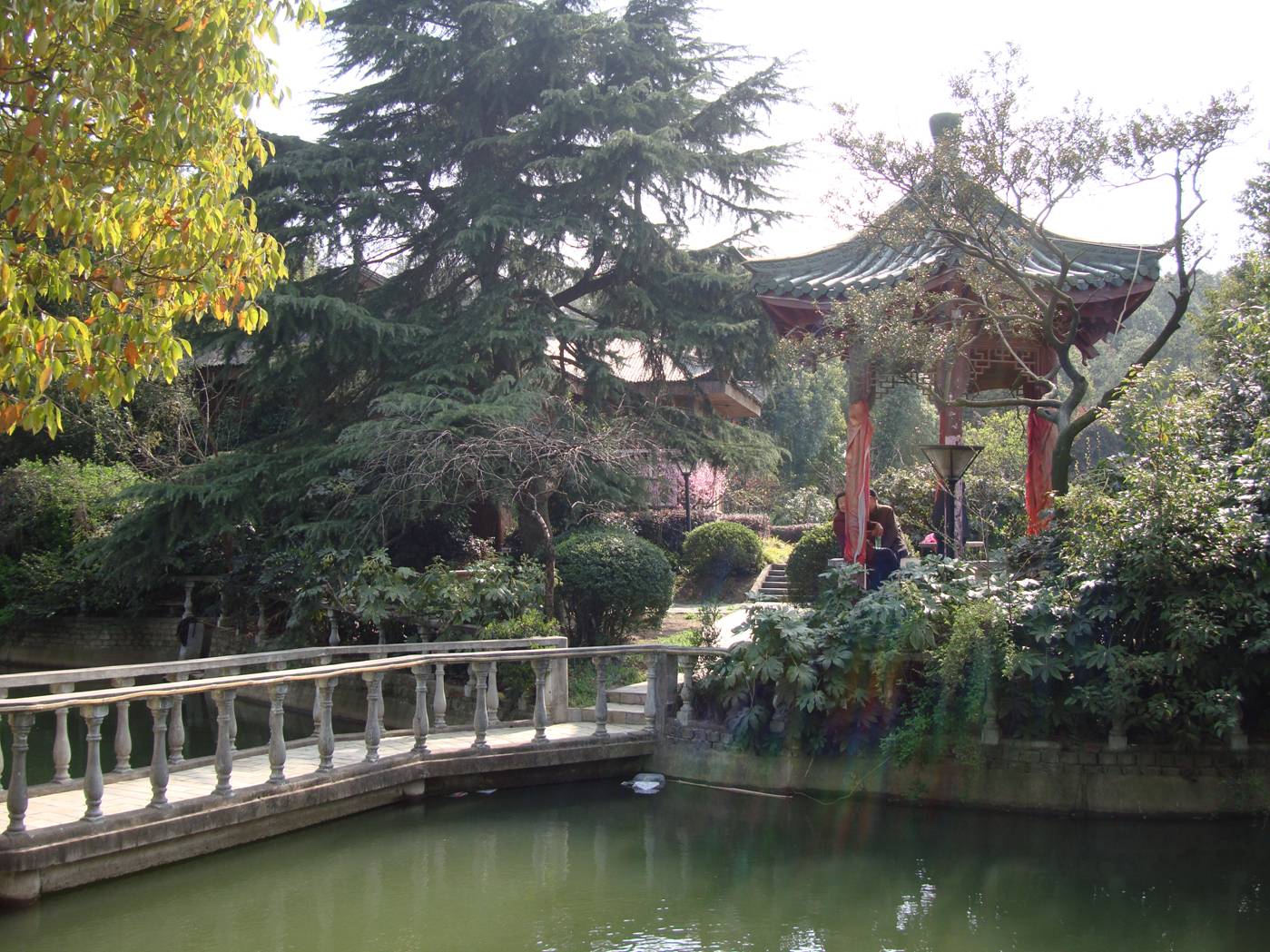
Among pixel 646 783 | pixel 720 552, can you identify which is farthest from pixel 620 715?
pixel 720 552

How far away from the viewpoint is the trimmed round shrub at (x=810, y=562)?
15.8 m

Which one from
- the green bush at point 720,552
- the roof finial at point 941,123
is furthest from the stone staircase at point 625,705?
the green bush at point 720,552

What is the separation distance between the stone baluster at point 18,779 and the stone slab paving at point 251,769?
0.44 ft

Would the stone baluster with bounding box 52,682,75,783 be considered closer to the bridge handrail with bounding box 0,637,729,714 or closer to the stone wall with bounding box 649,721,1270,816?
the bridge handrail with bounding box 0,637,729,714

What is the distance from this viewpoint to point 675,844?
26.2 ft

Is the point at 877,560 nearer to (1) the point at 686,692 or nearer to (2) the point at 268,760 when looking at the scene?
(1) the point at 686,692

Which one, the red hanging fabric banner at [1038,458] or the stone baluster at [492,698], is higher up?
the red hanging fabric banner at [1038,458]

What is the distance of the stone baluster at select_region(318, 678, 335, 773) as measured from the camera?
8.07 meters

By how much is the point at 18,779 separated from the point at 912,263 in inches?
384

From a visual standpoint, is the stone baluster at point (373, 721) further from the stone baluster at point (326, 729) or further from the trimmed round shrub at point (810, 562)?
the trimmed round shrub at point (810, 562)

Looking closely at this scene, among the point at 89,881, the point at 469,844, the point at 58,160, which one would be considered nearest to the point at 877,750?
the point at 469,844

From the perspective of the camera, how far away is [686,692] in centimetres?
978

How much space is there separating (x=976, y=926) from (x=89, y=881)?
→ 5.26m

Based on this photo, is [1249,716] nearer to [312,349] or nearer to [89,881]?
[89,881]
